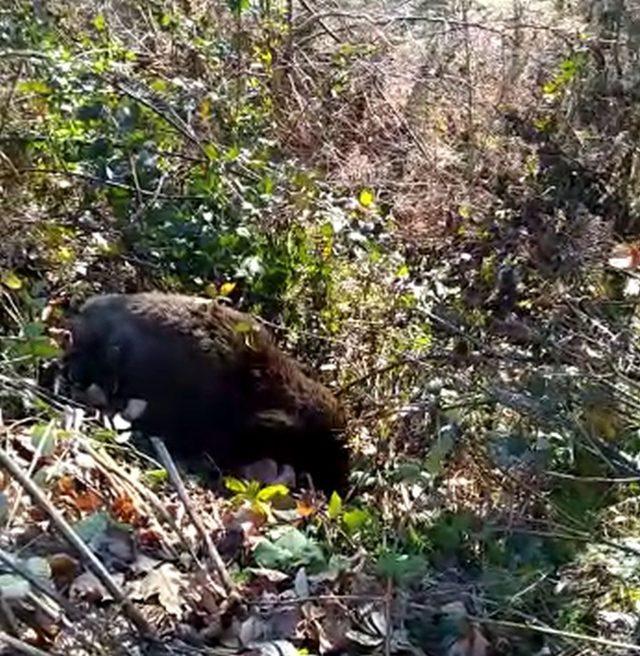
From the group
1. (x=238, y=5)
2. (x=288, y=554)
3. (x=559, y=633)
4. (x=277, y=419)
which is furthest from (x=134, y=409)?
(x=238, y=5)

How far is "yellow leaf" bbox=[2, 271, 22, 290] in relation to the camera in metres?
4.58

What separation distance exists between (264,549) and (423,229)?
344cm

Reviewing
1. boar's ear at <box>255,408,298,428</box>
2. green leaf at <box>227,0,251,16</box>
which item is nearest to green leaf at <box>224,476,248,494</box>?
boar's ear at <box>255,408,298,428</box>

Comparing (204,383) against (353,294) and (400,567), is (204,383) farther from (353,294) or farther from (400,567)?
(400,567)

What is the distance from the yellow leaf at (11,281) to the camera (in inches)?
180

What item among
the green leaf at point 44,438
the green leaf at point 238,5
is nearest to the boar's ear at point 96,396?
the green leaf at point 44,438

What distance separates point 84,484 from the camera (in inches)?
148

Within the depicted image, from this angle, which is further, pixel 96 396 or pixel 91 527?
pixel 96 396

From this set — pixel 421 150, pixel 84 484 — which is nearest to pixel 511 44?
pixel 421 150

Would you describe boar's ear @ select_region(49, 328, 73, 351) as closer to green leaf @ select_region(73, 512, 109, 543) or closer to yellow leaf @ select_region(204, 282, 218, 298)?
yellow leaf @ select_region(204, 282, 218, 298)

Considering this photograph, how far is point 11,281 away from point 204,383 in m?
0.83

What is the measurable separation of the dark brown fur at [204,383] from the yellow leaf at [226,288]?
0.28 metres

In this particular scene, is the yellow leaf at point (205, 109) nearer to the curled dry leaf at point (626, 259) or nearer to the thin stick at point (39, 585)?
the curled dry leaf at point (626, 259)

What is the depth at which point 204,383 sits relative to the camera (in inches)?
191
